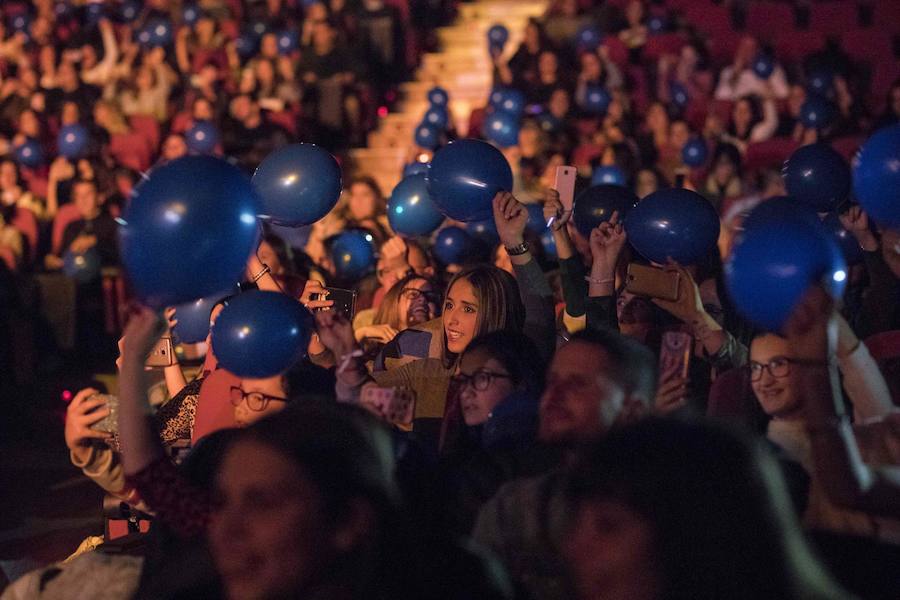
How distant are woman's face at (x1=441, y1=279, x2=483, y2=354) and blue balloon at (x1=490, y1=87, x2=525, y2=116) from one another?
5.86m

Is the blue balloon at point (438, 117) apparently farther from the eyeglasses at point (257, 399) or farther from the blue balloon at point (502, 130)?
the eyeglasses at point (257, 399)

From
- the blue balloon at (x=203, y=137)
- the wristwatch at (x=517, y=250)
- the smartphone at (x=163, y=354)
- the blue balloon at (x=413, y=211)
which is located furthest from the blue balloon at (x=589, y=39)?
the smartphone at (x=163, y=354)

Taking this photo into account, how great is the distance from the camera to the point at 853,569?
6.09ft

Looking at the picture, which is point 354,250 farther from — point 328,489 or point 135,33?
point 135,33

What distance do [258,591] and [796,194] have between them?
9.99 feet

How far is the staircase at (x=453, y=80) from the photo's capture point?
11031 millimetres

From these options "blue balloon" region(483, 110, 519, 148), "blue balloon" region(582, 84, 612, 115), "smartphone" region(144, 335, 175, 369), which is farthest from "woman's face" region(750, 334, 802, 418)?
"blue balloon" region(582, 84, 612, 115)

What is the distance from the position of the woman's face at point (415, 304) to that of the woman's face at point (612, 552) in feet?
8.93

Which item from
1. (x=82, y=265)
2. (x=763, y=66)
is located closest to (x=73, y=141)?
(x=82, y=265)

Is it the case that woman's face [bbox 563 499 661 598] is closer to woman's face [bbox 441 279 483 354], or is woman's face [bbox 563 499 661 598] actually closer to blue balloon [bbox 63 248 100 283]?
woman's face [bbox 441 279 483 354]

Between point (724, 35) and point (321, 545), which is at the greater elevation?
point (321, 545)

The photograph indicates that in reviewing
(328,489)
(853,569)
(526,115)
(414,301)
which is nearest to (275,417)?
(328,489)

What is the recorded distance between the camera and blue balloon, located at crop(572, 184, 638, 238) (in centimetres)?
434

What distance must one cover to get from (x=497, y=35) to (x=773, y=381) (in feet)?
31.9
